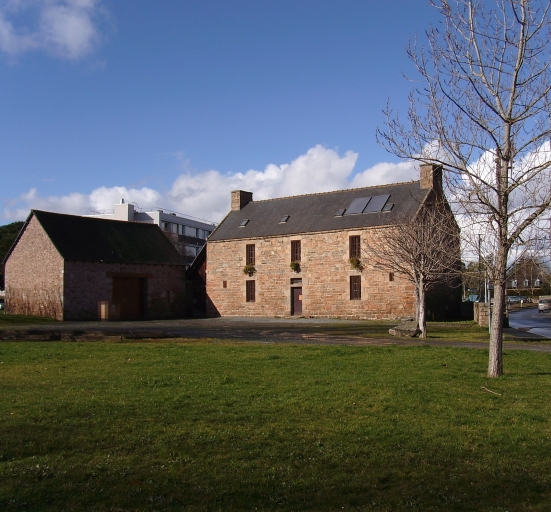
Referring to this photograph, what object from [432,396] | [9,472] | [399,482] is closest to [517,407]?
[432,396]

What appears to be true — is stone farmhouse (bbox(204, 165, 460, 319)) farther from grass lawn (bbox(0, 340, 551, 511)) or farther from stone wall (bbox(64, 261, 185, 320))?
grass lawn (bbox(0, 340, 551, 511))

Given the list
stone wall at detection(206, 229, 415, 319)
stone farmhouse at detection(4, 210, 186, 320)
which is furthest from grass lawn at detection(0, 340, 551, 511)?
stone farmhouse at detection(4, 210, 186, 320)

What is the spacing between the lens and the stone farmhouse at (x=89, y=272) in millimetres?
38000

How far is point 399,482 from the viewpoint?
5.43 m

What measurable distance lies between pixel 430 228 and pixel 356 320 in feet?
51.4

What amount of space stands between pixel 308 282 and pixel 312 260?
4.92 feet

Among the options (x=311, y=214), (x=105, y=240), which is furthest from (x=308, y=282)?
(x=105, y=240)

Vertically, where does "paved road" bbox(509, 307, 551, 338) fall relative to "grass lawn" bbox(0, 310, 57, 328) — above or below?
below

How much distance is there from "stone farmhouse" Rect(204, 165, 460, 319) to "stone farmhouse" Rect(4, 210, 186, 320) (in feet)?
11.5

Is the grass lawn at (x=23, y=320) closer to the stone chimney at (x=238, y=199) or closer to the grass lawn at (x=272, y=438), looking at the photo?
the stone chimney at (x=238, y=199)

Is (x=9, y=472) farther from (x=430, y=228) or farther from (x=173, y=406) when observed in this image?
(x=430, y=228)

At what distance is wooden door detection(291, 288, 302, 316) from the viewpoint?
40.3 m

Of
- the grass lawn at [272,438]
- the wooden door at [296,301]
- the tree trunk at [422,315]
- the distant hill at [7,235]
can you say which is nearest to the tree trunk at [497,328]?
the grass lawn at [272,438]

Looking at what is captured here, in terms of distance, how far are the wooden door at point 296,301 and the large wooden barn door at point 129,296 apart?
10.9 m
